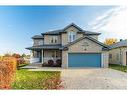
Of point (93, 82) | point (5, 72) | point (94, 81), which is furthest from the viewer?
point (94, 81)

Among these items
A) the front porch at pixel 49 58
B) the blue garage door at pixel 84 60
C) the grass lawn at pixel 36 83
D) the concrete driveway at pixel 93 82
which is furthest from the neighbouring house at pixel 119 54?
the grass lawn at pixel 36 83

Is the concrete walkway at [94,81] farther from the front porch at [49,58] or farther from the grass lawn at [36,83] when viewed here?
the front porch at [49,58]

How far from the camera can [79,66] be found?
98.6ft

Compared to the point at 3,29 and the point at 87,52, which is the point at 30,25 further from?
the point at 87,52

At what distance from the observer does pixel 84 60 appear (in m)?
30.1

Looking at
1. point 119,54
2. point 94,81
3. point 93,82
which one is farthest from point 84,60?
point 93,82

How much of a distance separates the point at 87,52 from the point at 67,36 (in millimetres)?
4809

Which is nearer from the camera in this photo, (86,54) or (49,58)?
(86,54)

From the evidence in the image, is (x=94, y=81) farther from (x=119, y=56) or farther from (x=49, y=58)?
(x=119, y=56)

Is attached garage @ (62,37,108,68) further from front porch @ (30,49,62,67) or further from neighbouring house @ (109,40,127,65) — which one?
neighbouring house @ (109,40,127,65)

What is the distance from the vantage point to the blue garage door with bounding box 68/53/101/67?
30031 millimetres
